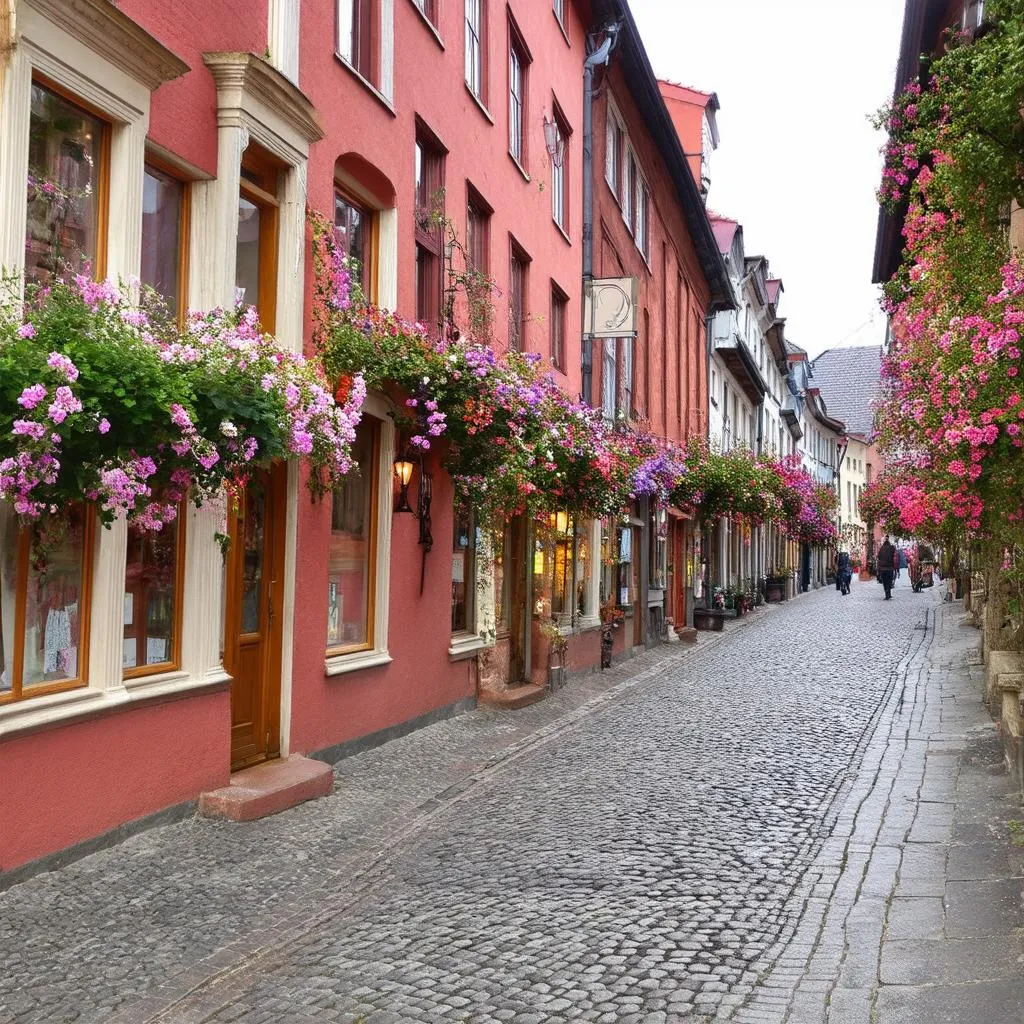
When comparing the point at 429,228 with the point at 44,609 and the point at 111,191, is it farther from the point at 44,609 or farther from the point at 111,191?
the point at 44,609

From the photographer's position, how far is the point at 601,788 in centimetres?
845

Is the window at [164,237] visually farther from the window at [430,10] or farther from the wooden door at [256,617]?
the window at [430,10]

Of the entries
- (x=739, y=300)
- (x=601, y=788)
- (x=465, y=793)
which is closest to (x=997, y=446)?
(x=601, y=788)

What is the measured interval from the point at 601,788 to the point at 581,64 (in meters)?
12.5

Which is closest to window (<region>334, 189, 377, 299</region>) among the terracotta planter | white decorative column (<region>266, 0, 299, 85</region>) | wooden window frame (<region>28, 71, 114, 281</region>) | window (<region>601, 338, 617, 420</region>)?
white decorative column (<region>266, 0, 299, 85</region>)

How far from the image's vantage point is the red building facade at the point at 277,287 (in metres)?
6.10

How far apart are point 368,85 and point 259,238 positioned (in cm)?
221

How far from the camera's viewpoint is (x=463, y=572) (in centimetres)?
1248

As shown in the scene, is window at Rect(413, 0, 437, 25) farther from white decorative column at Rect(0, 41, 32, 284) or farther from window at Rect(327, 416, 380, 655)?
white decorative column at Rect(0, 41, 32, 284)

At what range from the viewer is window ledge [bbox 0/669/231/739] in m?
5.62

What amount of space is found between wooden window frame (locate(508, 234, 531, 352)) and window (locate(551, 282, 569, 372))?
4.61ft

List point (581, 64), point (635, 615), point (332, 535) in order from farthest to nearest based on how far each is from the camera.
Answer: point (635, 615) < point (581, 64) < point (332, 535)

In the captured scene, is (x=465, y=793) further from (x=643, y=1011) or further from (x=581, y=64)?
(x=581, y=64)

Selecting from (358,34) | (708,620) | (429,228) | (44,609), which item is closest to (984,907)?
(44,609)
